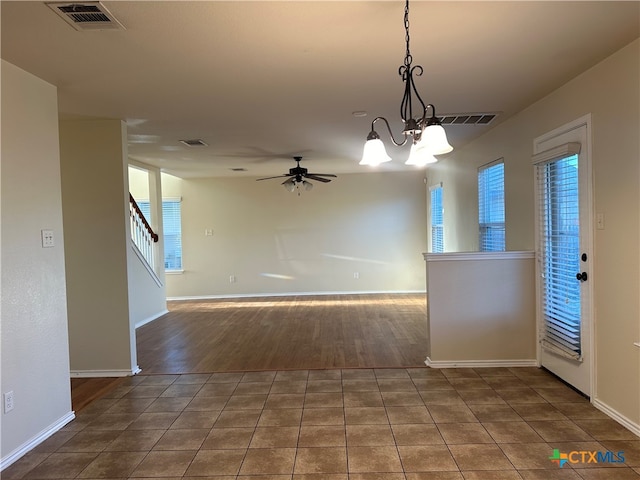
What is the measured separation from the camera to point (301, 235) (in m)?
7.94

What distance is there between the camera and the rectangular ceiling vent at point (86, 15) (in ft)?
6.02

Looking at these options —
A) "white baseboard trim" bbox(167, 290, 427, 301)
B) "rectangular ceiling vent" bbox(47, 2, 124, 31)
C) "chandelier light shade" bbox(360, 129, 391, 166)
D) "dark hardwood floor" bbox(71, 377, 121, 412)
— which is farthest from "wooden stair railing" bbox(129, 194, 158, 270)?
"chandelier light shade" bbox(360, 129, 391, 166)

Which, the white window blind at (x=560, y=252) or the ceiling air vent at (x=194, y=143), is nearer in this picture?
A: the white window blind at (x=560, y=252)

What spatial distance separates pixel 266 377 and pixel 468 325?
6.34 ft

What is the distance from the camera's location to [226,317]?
239 inches

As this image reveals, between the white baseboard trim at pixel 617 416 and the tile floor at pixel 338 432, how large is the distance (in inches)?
1.5

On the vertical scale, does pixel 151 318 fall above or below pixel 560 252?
below

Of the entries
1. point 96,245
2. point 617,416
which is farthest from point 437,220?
point 96,245

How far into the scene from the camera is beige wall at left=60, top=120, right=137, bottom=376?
3.68 meters

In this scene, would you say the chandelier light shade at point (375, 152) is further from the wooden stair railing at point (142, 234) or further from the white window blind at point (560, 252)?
the wooden stair railing at point (142, 234)

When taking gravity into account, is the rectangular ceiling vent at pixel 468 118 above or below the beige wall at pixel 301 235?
above

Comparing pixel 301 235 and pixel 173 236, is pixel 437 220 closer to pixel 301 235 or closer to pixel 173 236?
pixel 301 235

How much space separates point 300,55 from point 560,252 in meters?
2.58

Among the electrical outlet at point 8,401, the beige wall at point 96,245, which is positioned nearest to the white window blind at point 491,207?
the beige wall at point 96,245
